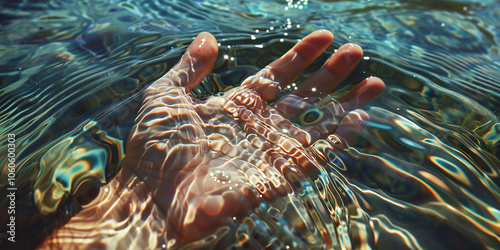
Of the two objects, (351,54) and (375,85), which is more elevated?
(351,54)

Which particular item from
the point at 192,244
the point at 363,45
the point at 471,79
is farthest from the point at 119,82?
the point at 471,79

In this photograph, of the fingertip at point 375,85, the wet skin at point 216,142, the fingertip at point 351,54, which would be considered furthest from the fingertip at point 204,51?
the fingertip at point 375,85

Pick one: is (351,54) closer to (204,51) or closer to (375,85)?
(375,85)

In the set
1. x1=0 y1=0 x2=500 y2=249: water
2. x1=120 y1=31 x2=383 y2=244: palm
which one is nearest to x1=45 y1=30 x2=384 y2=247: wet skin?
x1=120 y1=31 x2=383 y2=244: palm

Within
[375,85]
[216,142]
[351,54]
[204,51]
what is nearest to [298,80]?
[351,54]

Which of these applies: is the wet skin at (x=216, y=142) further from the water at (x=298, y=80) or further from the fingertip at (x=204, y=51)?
the water at (x=298, y=80)
